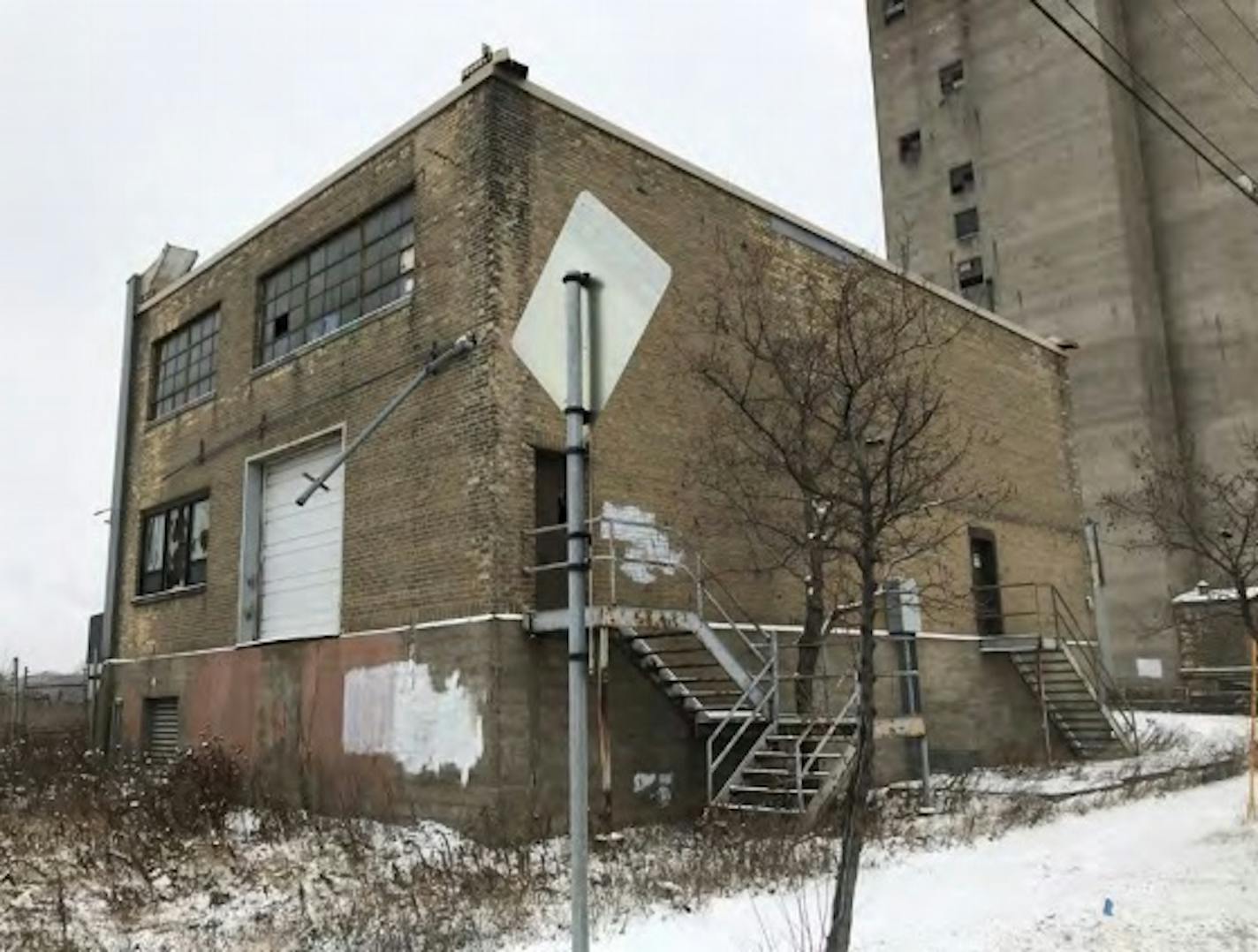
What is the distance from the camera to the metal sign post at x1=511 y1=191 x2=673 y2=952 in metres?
3.96

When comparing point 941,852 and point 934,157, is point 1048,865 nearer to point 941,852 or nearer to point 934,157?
point 941,852

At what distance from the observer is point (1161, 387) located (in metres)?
43.2

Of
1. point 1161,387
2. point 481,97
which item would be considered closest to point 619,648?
point 481,97

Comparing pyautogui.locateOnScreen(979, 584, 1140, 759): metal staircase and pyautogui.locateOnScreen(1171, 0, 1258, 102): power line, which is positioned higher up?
pyautogui.locateOnScreen(1171, 0, 1258, 102): power line

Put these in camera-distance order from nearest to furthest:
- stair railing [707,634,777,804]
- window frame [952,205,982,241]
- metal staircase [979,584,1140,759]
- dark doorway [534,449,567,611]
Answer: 1. stair railing [707,634,777,804]
2. dark doorway [534,449,567,611]
3. metal staircase [979,584,1140,759]
4. window frame [952,205,982,241]

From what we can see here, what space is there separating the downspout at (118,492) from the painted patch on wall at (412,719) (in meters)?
8.92

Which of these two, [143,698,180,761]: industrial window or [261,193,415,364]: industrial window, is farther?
[143,698,180,761]: industrial window

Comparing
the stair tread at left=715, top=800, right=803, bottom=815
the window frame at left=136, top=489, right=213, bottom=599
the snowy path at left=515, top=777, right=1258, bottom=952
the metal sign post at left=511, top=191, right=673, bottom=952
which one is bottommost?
the snowy path at left=515, top=777, right=1258, bottom=952

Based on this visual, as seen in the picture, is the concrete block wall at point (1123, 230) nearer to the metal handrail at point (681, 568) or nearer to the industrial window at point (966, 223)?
the industrial window at point (966, 223)

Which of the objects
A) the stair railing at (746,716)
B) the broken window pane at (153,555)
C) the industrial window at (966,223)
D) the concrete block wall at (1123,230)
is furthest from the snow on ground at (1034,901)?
the industrial window at (966,223)

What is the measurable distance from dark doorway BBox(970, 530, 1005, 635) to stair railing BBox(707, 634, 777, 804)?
7724 millimetres

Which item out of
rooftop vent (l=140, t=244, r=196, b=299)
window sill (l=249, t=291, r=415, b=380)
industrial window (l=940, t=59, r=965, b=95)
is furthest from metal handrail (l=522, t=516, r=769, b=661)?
industrial window (l=940, t=59, r=965, b=95)

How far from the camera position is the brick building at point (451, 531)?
13805 mm

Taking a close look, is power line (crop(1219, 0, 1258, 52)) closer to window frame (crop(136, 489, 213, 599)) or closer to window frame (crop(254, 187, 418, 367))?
window frame (crop(254, 187, 418, 367))
